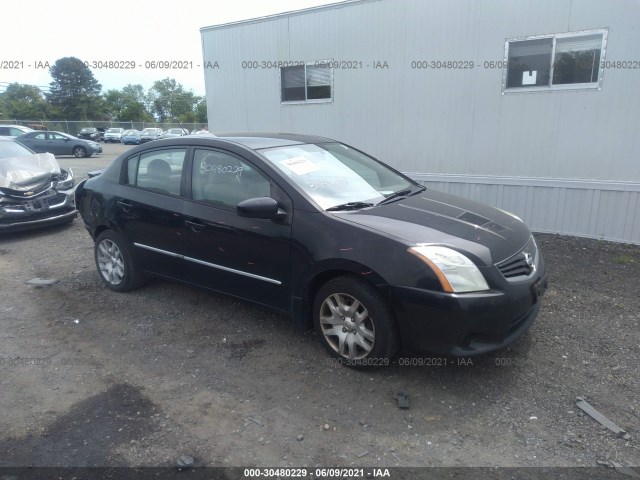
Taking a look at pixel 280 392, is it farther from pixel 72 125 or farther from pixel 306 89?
pixel 72 125

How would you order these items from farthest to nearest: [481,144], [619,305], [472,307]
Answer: [481,144]
[619,305]
[472,307]

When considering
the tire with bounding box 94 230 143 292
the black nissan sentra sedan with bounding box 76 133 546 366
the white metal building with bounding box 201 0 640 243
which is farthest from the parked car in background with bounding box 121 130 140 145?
the black nissan sentra sedan with bounding box 76 133 546 366

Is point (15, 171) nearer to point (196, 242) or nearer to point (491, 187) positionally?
point (196, 242)

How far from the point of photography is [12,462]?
2615 millimetres

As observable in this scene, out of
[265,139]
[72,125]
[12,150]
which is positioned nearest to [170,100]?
[72,125]

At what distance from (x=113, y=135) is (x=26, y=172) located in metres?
33.9

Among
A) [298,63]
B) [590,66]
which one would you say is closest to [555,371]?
[590,66]

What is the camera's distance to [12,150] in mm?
8164

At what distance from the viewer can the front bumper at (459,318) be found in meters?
2.95

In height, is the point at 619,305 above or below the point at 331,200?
below

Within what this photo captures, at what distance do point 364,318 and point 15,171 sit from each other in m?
6.93

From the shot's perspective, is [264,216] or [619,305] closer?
[264,216]

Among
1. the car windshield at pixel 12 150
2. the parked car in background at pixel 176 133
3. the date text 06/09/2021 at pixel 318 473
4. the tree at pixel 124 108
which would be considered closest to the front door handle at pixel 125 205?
the parked car in background at pixel 176 133

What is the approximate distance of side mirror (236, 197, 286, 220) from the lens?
3441mm
